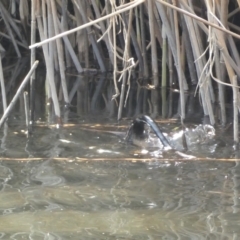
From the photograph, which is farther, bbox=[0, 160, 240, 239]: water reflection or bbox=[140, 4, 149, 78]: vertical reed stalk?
bbox=[140, 4, 149, 78]: vertical reed stalk

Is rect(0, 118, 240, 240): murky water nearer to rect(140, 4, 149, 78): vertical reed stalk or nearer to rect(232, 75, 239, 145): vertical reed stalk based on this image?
rect(232, 75, 239, 145): vertical reed stalk

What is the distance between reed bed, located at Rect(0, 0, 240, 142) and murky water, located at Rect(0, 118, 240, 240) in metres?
0.25

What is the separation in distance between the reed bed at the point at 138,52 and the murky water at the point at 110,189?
25cm

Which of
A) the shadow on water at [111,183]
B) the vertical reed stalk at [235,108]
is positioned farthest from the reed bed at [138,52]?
the shadow on water at [111,183]

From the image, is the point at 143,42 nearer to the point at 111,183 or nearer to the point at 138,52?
the point at 138,52

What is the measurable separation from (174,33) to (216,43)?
1.96 feet

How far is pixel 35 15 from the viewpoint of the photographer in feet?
9.42

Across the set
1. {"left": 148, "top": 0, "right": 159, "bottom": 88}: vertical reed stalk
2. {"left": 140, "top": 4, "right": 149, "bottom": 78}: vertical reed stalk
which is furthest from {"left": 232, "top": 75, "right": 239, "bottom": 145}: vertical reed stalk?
{"left": 140, "top": 4, "right": 149, "bottom": 78}: vertical reed stalk

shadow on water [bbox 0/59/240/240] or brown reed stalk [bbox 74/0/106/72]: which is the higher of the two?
brown reed stalk [bbox 74/0/106/72]

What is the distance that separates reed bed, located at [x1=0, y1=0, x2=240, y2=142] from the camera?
9.04ft

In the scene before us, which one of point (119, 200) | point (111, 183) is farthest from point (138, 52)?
point (119, 200)

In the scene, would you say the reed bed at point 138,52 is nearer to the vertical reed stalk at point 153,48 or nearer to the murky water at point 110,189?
the vertical reed stalk at point 153,48

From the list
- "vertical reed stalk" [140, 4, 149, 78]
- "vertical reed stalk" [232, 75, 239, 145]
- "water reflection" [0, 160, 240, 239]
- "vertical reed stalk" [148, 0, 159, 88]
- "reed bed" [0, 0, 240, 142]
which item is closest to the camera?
"water reflection" [0, 160, 240, 239]

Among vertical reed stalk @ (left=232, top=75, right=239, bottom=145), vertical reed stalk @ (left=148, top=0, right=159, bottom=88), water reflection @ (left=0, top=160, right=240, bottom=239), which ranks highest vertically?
vertical reed stalk @ (left=148, top=0, right=159, bottom=88)
